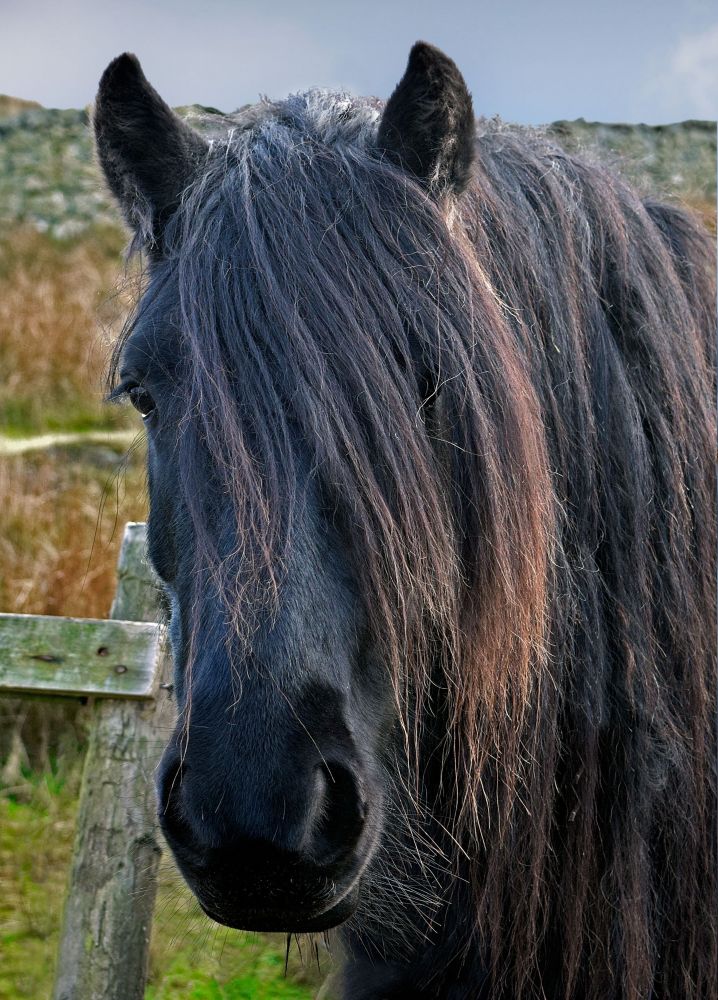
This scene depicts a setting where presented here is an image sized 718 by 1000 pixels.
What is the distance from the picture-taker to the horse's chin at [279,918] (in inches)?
61.1

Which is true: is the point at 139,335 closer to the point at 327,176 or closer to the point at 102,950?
the point at 327,176

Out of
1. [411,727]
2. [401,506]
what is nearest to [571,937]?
[411,727]

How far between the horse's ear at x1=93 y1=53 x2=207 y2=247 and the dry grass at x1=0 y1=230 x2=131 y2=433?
527cm

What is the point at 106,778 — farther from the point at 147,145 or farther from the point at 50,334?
the point at 50,334

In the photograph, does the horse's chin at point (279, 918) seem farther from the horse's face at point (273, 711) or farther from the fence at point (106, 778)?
the fence at point (106, 778)

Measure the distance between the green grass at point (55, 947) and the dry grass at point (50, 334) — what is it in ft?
12.7

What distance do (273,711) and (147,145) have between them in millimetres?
1372

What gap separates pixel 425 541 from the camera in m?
1.78

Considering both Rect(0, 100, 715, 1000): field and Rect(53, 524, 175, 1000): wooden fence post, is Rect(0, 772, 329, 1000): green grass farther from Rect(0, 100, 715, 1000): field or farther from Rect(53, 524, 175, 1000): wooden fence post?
Rect(53, 524, 175, 1000): wooden fence post

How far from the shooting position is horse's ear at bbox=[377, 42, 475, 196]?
194 cm

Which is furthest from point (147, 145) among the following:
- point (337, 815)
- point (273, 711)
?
point (337, 815)

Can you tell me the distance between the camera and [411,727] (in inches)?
74.5

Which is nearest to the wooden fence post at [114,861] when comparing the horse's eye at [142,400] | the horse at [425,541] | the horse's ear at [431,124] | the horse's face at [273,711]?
the horse at [425,541]

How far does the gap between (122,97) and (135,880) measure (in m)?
2.59
